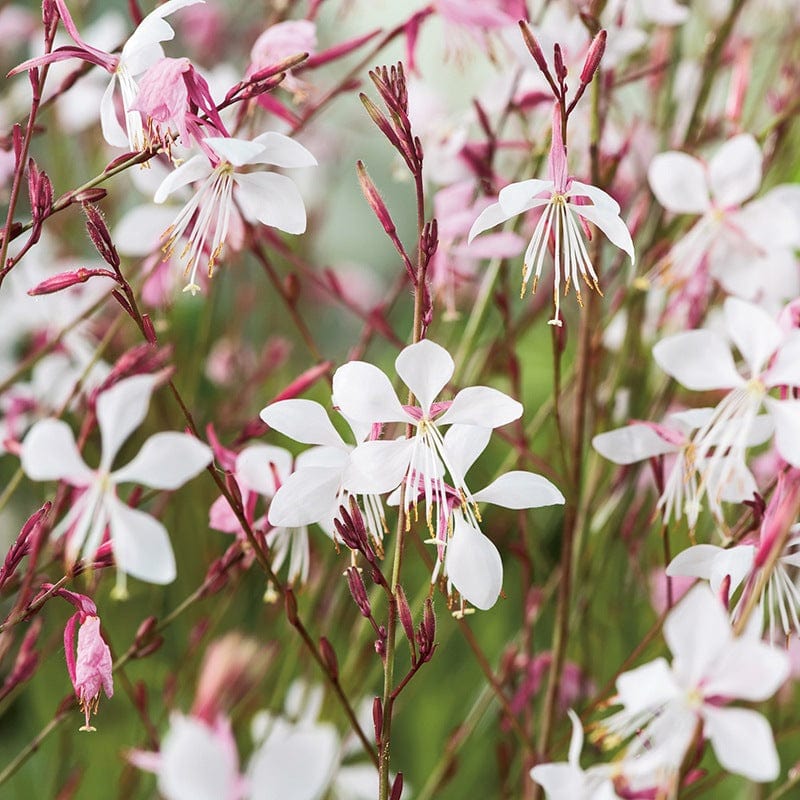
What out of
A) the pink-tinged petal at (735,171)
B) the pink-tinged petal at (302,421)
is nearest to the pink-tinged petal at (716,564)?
the pink-tinged petal at (302,421)

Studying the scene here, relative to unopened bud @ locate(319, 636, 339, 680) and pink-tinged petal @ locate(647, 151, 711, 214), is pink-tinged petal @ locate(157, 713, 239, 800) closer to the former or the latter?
unopened bud @ locate(319, 636, 339, 680)

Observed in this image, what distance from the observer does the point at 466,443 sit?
40 cm

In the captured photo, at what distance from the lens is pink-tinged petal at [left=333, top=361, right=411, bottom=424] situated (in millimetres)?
366

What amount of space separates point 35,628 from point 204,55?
2.94ft

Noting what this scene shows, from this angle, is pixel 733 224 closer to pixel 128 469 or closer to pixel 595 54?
pixel 595 54

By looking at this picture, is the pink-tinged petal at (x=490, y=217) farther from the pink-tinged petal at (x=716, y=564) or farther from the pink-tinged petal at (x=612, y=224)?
the pink-tinged petal at (x=716, y=564)

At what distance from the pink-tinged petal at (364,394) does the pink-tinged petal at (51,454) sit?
4.1 inches

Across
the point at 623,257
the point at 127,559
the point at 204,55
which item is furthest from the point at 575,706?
the point at 204,55

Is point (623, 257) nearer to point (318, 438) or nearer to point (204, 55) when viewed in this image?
point (318, 438)

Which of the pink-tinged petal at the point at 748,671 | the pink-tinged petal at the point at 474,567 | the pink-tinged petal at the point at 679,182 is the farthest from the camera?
the pink-tinged petal at the point at 679,182

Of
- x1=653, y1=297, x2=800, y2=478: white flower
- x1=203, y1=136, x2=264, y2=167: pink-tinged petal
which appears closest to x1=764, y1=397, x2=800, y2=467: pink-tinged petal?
x1=653, y1=297, x2=800, y2=478: white flower

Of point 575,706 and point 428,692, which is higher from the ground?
point 575,706

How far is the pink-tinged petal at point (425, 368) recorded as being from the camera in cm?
36

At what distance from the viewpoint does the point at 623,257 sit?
0.63m
